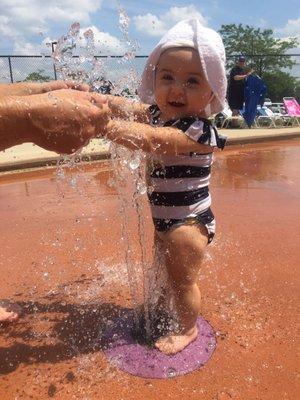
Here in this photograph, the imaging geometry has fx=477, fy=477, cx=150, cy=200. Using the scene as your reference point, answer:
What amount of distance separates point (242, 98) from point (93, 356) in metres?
10.4

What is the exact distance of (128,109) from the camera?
2814 mm

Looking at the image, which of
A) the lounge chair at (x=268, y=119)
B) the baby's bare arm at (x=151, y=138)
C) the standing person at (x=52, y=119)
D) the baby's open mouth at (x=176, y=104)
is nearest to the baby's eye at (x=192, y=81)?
the baby's open mouth at (x=176, y=104)

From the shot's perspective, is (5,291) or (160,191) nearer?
(160,191)

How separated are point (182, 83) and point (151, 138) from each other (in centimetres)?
44

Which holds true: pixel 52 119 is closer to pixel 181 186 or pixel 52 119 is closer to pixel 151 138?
pixel 151 138

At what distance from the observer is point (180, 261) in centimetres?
240

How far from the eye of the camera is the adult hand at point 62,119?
5.65 ft

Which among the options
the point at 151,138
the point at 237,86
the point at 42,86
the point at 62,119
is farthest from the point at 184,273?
the point at 237,86

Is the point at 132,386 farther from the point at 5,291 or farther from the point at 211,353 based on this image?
the point at 5,291

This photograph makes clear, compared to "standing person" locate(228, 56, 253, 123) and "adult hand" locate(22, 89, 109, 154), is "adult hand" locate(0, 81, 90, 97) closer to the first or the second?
"adult hand" locate(22, 89, 109, 154)

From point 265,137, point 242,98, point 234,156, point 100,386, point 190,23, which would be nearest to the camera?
point 100,386

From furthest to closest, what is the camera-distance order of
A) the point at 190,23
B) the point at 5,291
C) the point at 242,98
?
the point at 242,98, the point at 5,291, the point at 190,23

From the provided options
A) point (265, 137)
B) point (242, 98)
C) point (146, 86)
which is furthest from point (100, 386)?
point (242, 98)

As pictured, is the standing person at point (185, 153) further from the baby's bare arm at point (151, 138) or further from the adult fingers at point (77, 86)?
the adult fingers at point (77, 86)
